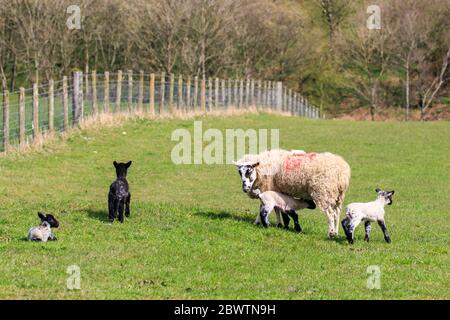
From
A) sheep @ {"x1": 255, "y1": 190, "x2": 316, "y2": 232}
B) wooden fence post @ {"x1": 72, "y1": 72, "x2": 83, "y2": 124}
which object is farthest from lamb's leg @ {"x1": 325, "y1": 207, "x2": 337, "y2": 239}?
wooden fence post @ {"x1": 72, "y1": 72, "x2": 83, "y2": 124}

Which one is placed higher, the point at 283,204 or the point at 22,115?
the point at 22,115

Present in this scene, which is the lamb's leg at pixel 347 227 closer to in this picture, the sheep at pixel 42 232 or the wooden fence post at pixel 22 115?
the sheep at pixel 42 232

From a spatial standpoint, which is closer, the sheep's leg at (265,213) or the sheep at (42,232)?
the sheep at (42,232)

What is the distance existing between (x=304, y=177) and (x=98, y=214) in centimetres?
369

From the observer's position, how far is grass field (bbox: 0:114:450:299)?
10570 mm

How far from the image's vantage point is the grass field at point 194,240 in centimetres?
1057

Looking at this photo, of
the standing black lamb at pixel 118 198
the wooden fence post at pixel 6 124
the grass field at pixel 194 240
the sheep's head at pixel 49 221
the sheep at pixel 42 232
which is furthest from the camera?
the wooden fence post at pixel 6 124

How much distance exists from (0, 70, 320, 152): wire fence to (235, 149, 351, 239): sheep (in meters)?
10.3

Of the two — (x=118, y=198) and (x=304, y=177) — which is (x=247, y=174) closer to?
(x=304, y=177)

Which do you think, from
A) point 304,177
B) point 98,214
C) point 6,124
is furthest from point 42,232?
point 6,124

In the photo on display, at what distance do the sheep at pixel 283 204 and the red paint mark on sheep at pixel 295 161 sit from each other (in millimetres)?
538

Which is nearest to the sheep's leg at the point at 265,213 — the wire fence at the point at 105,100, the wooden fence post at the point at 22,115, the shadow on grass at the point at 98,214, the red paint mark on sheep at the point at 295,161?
the red paint mark on sheep at the point at 295,161

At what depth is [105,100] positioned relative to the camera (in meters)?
32.3
